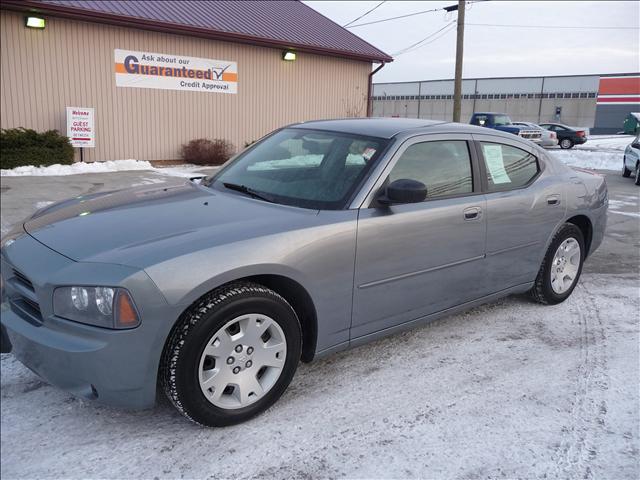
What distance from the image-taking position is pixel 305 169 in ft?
12.0

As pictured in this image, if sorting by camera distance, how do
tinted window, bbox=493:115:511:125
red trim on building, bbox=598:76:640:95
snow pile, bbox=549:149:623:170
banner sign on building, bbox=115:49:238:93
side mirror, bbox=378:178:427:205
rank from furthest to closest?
red trim on building, bbox=598:76:640:95
tinted window, bbox=493:115:511:125
snow pile, bbox=549:149:623:170
banner sign on building, bbox=115:49:238:93
side mirror, bbox=378:178:427:205

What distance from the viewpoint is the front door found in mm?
3302

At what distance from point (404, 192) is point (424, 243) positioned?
463 mm

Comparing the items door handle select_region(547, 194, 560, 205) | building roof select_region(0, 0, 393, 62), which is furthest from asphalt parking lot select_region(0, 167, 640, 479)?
building roof select_region(0, 0, 393, 62)

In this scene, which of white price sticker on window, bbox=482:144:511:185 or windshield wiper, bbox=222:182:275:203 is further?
white price sticker on window, bbox=482:144:511:185

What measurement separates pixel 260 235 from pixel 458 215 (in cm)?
155

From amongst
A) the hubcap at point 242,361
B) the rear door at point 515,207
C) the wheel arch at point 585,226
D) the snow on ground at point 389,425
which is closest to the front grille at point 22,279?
the snow on ground at point 389,425

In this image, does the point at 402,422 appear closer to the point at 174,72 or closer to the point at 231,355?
the point at 231,355

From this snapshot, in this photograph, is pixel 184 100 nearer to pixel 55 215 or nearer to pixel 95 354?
pixel 55 215

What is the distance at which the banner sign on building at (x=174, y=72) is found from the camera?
569 inches

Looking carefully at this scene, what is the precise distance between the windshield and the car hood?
0.54ft

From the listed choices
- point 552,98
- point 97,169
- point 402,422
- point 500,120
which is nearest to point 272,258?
point 402,422

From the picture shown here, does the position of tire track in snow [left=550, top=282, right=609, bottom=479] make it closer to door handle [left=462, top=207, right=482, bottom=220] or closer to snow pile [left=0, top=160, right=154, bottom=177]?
door handle [left=462, top=207, right=482, bottom=220]

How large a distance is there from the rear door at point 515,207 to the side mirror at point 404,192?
0.93 meters
